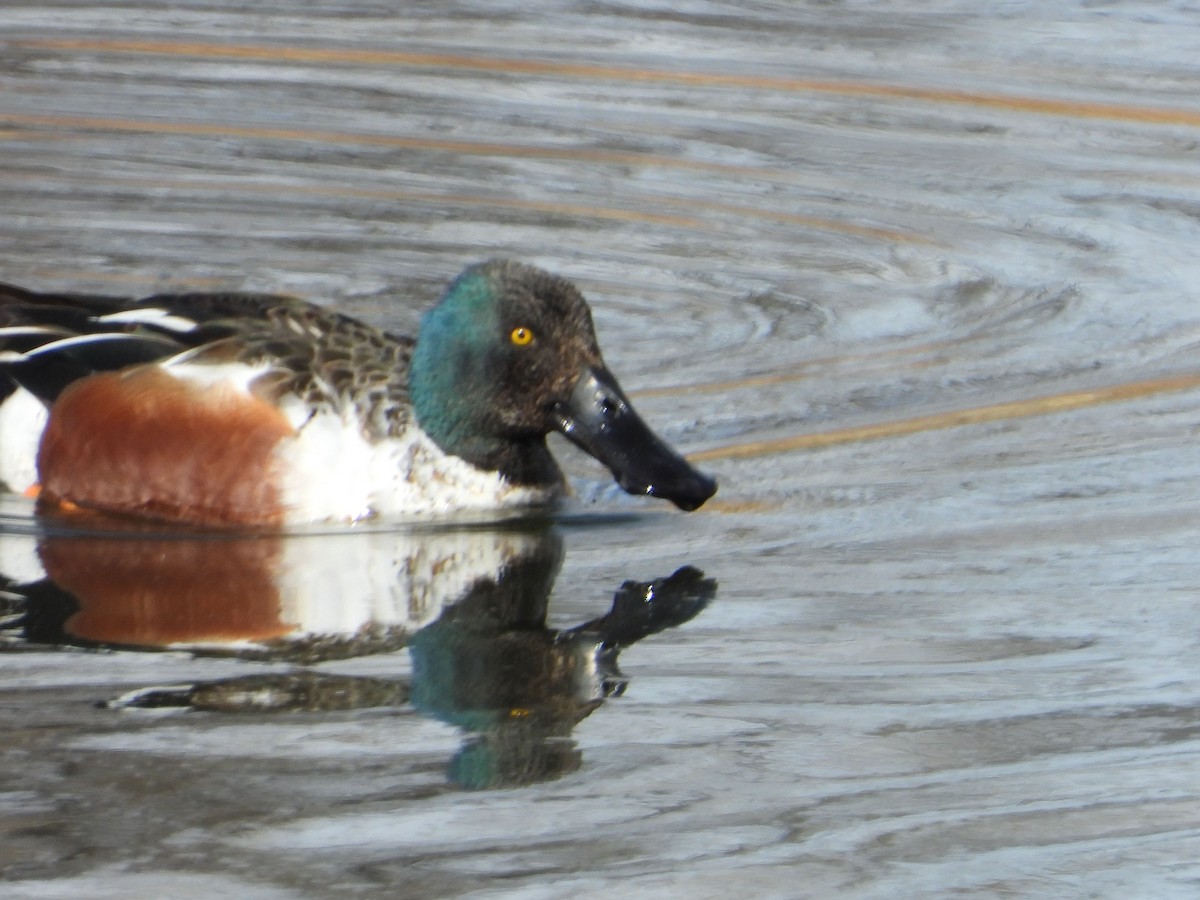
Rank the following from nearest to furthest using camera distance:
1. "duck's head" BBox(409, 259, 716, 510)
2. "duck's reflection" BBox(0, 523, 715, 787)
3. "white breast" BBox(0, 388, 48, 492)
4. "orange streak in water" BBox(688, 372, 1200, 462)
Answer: "duck's reflection" BBox(0, 523, 715, 787), "duck's head" BBox(409, 259, 716, 510), "white breast" BBox(0, 388, 48, 492), "orange streak in water" BBox(688, 372, 1200, 462)

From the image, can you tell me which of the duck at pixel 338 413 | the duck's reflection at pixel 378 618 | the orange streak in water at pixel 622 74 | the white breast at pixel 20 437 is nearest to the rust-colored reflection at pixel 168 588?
the duck's reflection at pixel 378 618

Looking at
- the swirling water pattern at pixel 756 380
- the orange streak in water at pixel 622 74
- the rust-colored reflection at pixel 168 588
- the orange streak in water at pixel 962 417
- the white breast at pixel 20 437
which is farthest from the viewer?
the orange streak in water at pixel 622 74

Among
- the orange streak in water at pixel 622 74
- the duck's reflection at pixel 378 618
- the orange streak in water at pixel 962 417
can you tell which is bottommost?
the duck's reflection at pixel 378 618

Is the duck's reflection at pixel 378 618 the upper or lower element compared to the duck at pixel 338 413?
lower

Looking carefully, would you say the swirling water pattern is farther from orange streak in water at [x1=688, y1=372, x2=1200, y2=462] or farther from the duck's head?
the duck's head

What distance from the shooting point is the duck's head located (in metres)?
5.95

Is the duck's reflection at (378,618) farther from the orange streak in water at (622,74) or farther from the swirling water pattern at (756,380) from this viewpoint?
the orange streak in water at (622,74)

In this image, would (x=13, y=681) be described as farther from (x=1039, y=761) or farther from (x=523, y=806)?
(x=1039, y=761)

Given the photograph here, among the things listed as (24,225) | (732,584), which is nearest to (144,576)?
(732,584)

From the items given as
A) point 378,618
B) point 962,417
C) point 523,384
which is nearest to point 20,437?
point 523,384

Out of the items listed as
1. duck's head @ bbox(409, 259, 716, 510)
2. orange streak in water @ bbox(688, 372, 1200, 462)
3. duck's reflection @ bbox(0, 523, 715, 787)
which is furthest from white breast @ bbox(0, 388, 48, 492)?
orange streak in water @ bbox(688, 372, 1200, 462)

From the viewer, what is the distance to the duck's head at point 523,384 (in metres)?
5.95

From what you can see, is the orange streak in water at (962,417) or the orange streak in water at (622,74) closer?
the orange streak in water at (962,417)

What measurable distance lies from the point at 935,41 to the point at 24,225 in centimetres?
454
